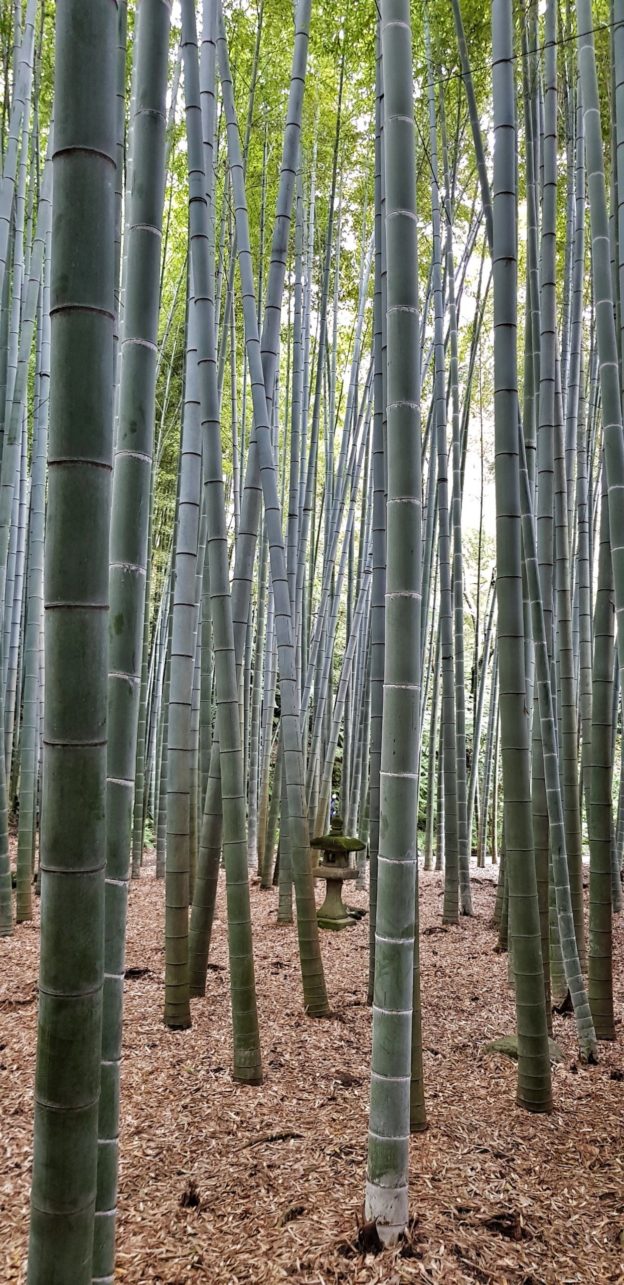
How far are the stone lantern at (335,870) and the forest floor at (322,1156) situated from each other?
1.06m

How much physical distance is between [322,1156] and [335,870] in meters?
2.29

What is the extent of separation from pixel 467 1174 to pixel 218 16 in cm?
306

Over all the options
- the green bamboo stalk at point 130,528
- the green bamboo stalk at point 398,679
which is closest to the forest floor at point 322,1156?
the green bamboo stalk at point 398,679

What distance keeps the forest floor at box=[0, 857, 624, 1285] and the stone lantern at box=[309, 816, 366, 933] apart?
3.47 ft

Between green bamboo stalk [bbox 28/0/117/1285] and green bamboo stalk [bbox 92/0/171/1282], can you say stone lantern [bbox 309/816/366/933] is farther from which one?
green bamboo stalk [bbox 28/0/117/1285]

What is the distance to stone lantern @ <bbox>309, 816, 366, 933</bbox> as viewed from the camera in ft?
14.0

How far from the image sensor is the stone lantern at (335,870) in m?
4.27

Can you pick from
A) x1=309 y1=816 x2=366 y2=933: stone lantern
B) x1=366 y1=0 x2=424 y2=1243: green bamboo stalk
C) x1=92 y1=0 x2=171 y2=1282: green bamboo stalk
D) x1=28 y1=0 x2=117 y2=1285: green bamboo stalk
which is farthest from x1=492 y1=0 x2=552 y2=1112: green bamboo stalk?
x1=309 y1=816 x2=366 y2=933: stone lantern

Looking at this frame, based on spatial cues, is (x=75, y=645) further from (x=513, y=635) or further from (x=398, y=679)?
(x=513, y=635)

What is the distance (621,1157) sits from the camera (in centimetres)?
204

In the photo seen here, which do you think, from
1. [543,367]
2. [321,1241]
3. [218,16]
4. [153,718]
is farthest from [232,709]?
[153,718]

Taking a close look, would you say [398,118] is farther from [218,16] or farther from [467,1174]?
[467,1174]

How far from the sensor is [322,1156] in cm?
198

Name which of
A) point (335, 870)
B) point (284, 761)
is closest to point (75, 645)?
point (284, 761)
